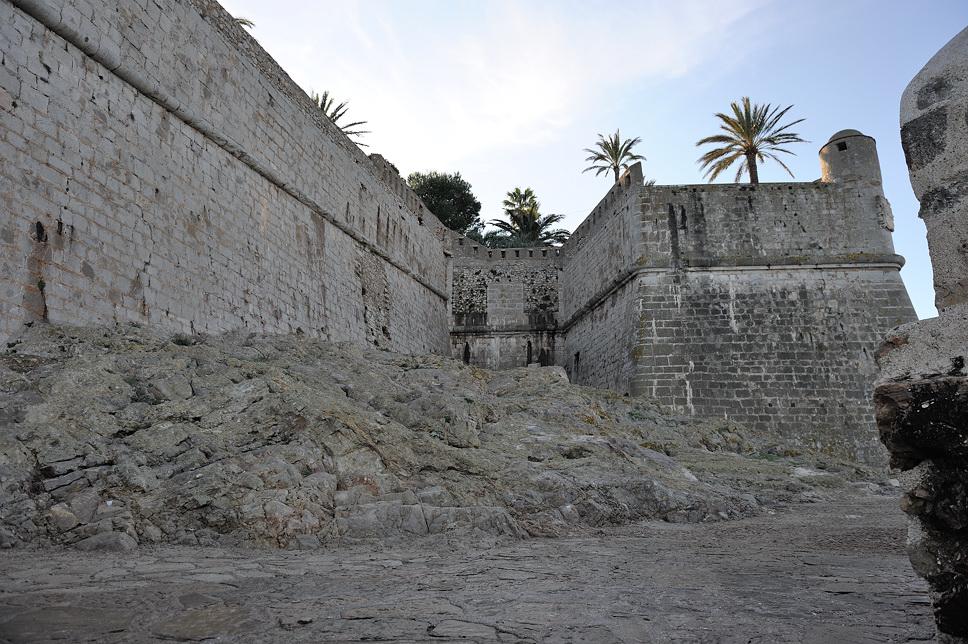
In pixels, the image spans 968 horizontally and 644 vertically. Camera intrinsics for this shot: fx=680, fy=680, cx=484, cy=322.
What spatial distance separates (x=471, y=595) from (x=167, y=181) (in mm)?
8795

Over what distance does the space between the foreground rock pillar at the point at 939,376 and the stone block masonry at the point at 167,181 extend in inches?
309

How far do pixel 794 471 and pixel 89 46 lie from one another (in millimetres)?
11473

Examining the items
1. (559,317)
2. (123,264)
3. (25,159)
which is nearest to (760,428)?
(559,317)

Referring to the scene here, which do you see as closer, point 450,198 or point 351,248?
point 351,248

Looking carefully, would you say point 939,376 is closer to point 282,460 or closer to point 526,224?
point 282,460

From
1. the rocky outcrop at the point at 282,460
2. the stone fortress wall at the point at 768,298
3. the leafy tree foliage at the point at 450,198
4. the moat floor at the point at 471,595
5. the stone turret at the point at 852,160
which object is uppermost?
the leafy tree foliage at the point at 450,198

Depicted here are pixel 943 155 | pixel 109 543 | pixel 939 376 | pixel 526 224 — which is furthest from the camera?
pixel 526 224

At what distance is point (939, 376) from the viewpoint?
2.00m

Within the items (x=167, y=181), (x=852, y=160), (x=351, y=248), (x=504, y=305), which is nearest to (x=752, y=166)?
(x=852, y=160)

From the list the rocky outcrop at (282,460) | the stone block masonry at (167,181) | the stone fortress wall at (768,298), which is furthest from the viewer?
the stone fortress wall at (768,298)

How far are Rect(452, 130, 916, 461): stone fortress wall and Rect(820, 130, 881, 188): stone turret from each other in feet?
0.08

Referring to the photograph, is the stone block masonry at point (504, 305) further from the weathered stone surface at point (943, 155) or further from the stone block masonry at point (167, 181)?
the weathered stone surface at point (943, 155)

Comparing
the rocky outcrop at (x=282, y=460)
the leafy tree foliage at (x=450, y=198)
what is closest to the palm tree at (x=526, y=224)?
the leafy tree foliage at (x=450, y=198)

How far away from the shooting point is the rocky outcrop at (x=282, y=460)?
188 inches
